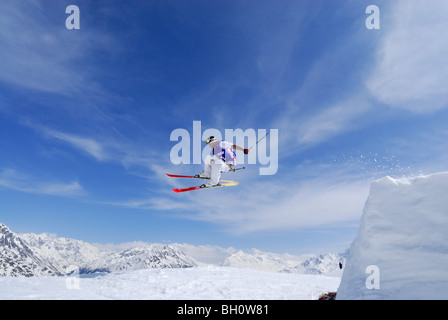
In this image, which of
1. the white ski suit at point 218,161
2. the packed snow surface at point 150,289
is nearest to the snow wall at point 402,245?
the packed snow surface at point 150,289

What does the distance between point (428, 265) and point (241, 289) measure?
6.22 meters

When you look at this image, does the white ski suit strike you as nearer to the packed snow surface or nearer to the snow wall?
the packed snow surface

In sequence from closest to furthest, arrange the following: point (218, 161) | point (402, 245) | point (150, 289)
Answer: point (402, 245), point (150, 289), point (218, 161)

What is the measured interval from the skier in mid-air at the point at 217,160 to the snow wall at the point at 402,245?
7352 millimetres

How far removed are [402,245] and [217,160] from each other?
8796 mm

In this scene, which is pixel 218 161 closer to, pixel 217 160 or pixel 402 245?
pixel 217 160

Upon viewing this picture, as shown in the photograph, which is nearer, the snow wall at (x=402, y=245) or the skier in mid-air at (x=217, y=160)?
the snow wall at (x=402, y=245)

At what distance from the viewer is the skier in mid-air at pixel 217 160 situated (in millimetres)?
13734

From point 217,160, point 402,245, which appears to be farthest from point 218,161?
point 402,245

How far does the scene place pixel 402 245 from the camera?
7094 mm

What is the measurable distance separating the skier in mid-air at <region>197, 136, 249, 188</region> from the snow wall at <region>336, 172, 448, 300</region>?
7352mm

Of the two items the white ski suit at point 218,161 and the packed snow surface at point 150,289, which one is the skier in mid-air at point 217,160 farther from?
the packed snow surface at point 150,289
